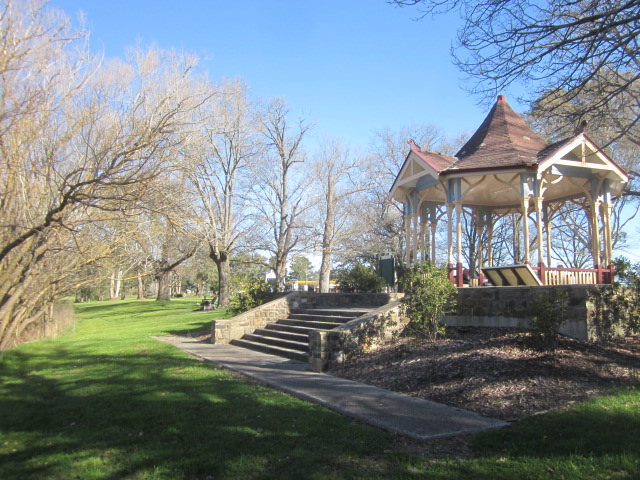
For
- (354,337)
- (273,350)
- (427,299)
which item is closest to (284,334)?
(273,350)

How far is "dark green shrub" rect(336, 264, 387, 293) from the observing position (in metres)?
14.8

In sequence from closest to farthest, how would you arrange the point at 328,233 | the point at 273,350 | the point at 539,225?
the point at 273,350 → the point at 539,225 → the point at 328,233

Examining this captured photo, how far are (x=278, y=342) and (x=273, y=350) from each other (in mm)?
608

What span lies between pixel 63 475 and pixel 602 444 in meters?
4.73

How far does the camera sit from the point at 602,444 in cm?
418

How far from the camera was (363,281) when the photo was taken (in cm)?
1483

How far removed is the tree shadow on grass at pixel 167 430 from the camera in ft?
14.1

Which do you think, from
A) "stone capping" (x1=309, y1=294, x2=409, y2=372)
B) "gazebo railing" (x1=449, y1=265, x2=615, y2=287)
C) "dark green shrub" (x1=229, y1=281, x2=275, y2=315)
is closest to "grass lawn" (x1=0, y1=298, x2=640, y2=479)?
"stone capping" (x1=309, y1=294, x2=409, y2=372)

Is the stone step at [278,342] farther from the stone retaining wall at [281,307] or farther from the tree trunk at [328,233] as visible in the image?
the tree trunk at [328,233]

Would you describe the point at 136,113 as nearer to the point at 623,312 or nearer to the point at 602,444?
the point at 602,444

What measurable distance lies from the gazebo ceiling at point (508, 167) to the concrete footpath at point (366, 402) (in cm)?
643

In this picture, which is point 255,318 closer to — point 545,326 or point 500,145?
point 500,145

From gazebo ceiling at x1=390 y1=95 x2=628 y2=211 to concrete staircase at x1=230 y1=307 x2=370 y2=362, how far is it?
164 inches

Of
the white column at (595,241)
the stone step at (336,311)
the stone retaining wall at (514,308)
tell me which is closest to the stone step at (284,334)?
the stone step at (336,311)
